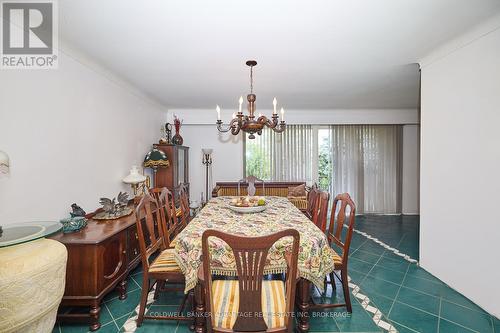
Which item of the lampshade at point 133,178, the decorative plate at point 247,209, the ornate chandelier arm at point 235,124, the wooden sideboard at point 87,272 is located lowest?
the wooden sideboard at point 87,272

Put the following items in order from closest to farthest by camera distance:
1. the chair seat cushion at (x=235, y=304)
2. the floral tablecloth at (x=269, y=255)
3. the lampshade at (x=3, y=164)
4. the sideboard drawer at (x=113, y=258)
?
the chair seat cushion at (x=235, y=304), the lampshade at (x=3, y=164), the floral tablecloth at (x=269, y=255), the sideboard drawer at (x=113, y=258)

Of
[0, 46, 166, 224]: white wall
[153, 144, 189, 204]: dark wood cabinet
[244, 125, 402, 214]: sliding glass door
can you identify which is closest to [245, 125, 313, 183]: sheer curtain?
[244, 125, 402, 214]: sliding glass door

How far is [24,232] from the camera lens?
4.85 feet

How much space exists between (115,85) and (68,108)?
1.02 metres

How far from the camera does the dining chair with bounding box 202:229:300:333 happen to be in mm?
1103

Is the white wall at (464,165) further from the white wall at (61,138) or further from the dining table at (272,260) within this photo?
the white wall at (61,138)

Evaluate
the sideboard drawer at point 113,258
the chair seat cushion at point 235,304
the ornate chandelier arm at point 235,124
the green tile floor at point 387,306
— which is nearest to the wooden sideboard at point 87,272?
the sideboard drawer at point 113,258

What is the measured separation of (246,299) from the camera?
1.20m

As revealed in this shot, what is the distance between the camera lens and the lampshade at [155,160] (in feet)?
13.0

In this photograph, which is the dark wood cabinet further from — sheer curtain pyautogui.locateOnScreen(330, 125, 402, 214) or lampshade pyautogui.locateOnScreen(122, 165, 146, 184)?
sheer curtain pyautogui.locateOnScreen(330, 125, 402, 214)

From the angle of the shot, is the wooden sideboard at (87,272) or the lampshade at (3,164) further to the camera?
the wooden sideboard at (87,272)

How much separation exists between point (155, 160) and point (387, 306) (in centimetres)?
366

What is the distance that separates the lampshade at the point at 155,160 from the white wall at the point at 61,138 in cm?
43

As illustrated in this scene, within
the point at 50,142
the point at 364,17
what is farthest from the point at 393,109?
the point at 50,142
